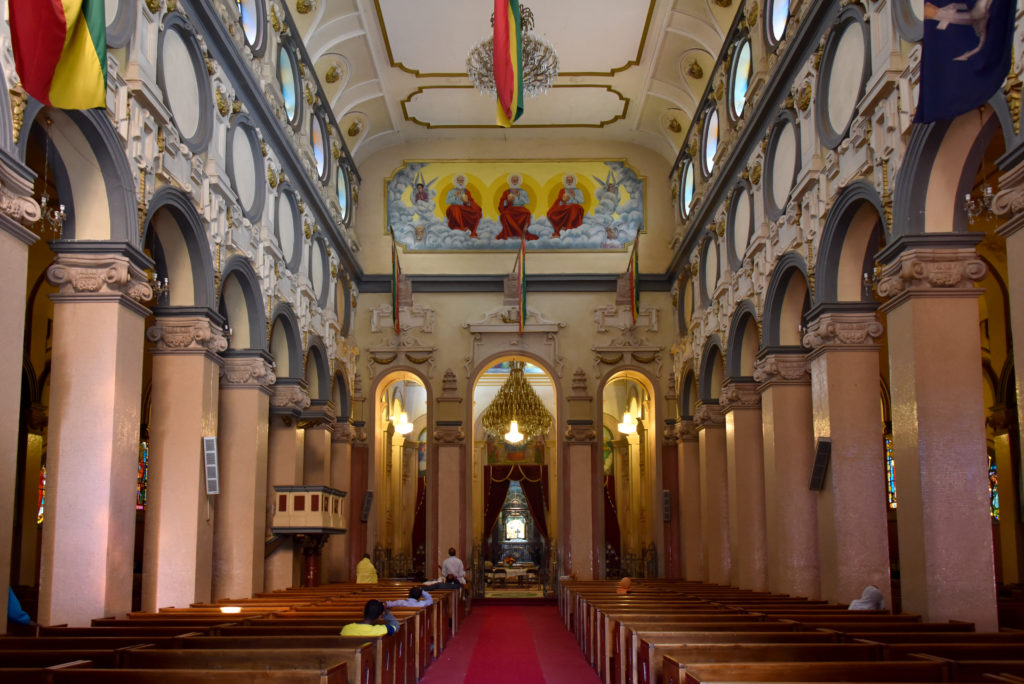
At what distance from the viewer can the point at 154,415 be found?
14.8 metres

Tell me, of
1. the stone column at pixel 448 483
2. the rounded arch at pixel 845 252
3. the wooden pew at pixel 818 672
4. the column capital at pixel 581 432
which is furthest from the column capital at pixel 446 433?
the wooden pew at pixel 818 672

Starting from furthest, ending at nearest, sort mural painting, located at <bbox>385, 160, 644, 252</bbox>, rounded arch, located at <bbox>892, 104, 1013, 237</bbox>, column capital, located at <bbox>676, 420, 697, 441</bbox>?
mural painting, located at <bbox>385, 160, 644, 252</bbox> < column capital, located at <bbox>676, 420, 697, 441</bbox> < rounded arch, located at <bbox>892, 104, 1013, 237</bbox>

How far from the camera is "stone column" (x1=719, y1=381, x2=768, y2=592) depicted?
63.2 ft

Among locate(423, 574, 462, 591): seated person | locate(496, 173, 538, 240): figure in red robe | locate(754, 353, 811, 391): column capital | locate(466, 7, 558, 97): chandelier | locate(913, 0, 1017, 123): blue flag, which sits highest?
locate(466, 7, 558, 97): chandelier

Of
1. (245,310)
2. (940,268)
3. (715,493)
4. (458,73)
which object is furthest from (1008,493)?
(245,310)

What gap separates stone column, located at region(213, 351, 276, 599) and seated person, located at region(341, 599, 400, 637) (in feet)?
22.6

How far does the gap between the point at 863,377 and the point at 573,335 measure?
1413 centimetres

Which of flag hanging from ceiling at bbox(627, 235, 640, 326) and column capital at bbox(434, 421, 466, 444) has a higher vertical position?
flag hanging from ceiling at bbox(627, 235, 640, 326)

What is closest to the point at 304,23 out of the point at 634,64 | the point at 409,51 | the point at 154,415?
the point at 409,51

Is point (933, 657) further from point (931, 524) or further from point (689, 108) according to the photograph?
point (689, 108)

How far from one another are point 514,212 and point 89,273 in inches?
720

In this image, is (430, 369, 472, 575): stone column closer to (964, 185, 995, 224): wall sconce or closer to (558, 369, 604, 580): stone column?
(558, 369, 604, 580): stone column

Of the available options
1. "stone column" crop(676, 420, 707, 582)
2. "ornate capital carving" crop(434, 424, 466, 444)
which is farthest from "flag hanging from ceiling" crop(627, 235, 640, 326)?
"ornate capital carving" crop(434, 424, 466, 444)

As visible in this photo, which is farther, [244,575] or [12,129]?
[244,575]
